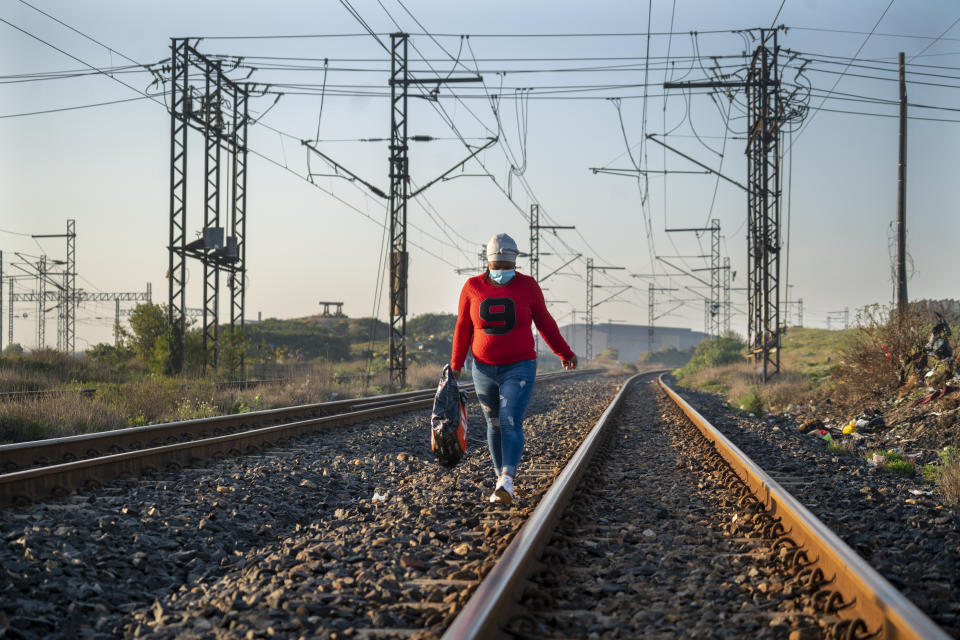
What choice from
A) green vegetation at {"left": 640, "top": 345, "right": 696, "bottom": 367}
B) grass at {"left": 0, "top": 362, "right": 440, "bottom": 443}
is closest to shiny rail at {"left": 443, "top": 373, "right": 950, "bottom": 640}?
grass at {"left": 0, "top": 362, "right": 440, "bottom": 443}

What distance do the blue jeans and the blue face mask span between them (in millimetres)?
671

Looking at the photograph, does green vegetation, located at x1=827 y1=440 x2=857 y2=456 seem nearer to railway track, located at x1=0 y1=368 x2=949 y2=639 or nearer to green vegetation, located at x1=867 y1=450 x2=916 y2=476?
green vegetation, located at x1=867 y1=450 x2=916 y2=476

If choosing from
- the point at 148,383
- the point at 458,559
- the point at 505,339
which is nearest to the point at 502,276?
the point at 505,339

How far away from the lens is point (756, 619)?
12.0 feet

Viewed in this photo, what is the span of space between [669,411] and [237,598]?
14.2m

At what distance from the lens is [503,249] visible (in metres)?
6.38

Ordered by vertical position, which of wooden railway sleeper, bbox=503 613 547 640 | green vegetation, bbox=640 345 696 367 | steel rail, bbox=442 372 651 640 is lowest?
green vegetation, bbox=640 345 696 367

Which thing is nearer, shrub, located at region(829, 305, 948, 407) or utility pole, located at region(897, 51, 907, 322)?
shrub, located at region(829, 305, 948, 407)

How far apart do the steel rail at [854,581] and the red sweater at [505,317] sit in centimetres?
208

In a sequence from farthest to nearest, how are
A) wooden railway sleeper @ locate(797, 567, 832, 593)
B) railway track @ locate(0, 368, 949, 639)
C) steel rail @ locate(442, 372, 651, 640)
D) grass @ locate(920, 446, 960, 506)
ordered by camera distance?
1. grass @ locate(920, 446, 960, 506)
2. wooden railway sleeper @ locate(797, 567, 832, 593)
3. railway track @ locate(0, 368, 949, 639)
4. steel rail @ locate(442, 372, 651, 640)

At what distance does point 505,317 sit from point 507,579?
2808mm

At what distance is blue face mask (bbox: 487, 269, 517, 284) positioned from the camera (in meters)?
6.32

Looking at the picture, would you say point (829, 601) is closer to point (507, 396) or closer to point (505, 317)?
point (507, 396)

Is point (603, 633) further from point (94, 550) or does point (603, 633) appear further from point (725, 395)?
point (725, 395)
